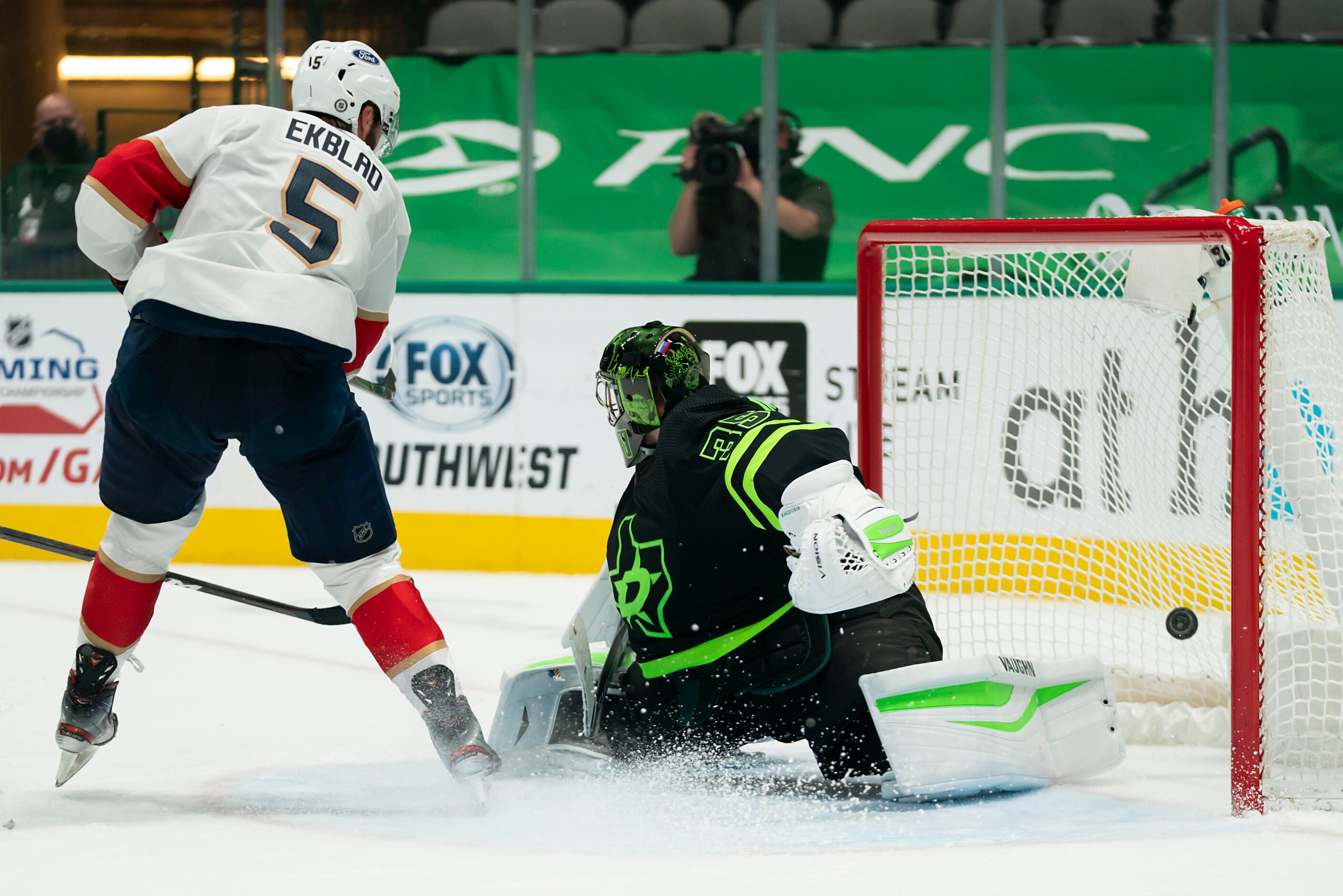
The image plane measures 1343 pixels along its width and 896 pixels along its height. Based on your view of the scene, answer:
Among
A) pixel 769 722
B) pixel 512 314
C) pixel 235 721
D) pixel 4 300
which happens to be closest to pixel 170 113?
pixel 4 300

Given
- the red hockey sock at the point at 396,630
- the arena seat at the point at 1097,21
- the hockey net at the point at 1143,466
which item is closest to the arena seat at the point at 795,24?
the arena seat at the point at 1097,21

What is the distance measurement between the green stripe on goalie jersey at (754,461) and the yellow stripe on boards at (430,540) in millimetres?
3085

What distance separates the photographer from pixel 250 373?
92.5 inches

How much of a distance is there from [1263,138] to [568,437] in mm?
2731

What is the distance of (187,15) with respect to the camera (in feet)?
20.2

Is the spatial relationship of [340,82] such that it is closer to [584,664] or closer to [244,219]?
[244,219]

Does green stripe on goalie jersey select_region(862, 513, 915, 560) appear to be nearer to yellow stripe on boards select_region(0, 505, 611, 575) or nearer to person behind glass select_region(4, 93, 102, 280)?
yellow stripe on boards select_region(0, 505, 611, 575)

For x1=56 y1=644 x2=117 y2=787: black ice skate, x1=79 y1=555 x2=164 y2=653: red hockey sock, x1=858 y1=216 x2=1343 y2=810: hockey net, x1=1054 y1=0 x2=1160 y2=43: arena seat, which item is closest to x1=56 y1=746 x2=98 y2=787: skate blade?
x1=56 y1=644 x2=117 y2=787: black ice skate

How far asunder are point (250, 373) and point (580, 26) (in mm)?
3981

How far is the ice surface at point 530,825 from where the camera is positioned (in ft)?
6.60

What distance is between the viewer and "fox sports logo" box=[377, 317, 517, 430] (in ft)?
18.2

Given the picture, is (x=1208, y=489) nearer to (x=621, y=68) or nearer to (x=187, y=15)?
(x=621, y=68)

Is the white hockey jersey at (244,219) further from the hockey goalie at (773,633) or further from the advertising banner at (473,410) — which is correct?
the advertising banner at (473,410)

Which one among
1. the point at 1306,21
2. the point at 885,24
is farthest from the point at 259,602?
the point at 1306,21
